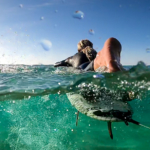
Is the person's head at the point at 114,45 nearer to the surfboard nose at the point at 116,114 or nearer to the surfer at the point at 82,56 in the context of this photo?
the surfer at the point at 82,56

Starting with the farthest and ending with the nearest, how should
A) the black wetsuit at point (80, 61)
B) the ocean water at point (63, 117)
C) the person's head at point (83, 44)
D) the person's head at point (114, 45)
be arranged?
1. the person's head at point (83, 44)
2. the ocean water at point (63, 117)
3. the black wetsuit at point (80, 61)
4. the person's head at point (114, 45)

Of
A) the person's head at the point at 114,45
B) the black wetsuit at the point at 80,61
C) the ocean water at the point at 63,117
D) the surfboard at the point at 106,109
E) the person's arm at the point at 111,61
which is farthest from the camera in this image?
the ocean water at the point at 63,117

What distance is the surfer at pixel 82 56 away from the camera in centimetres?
623

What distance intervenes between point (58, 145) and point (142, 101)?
191 inches

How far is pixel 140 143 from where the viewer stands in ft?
23.7

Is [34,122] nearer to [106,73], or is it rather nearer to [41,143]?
[41,143]

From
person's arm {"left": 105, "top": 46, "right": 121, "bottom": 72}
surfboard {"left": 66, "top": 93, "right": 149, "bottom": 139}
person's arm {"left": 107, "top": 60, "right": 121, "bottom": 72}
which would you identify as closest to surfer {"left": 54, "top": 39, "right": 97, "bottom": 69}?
person's arm {"left": 105, "top": 46, "right": 121, "bottom": 72}

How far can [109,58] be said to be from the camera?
4.92m

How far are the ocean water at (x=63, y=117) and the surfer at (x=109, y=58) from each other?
411 mm

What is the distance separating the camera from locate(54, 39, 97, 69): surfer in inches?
245

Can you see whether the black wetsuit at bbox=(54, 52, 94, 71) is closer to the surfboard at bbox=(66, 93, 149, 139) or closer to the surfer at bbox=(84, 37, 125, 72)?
the surfer at bbox=(84, 37, 125, 72)

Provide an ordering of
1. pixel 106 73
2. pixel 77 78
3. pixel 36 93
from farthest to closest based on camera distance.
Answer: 1. pixel 36 93
2. pixel 77 78
3. pixel 106 73

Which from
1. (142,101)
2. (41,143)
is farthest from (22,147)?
(142,101)

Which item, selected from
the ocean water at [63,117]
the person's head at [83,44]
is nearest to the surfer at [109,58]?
the ocean water at [63,117]
